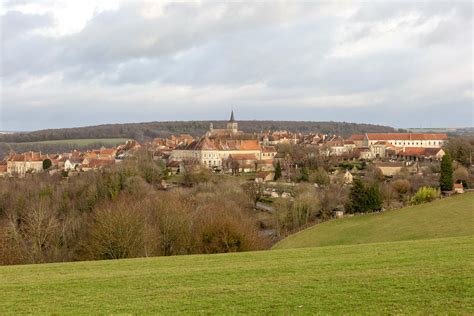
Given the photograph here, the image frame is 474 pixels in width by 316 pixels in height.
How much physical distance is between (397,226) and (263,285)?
1975cm

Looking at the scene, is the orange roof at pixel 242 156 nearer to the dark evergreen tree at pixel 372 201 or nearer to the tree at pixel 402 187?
the tree at pixel 402 187

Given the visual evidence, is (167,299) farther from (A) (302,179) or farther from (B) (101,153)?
(B) (101,153)

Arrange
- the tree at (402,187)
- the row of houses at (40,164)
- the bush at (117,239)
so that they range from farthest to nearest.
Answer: the row of houses at (40,164) → the tree at (402,187) → the bush at (117,239)

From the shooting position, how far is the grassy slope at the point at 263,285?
30.3 feet

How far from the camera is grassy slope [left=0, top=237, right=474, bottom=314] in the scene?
9.23 meters

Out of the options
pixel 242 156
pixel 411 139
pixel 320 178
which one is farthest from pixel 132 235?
pixel 411 139

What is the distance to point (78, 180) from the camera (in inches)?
2106

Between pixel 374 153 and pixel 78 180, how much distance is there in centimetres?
5701

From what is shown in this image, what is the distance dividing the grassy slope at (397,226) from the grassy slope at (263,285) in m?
10.7

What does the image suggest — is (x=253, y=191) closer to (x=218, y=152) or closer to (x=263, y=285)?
(x=218, y=152)

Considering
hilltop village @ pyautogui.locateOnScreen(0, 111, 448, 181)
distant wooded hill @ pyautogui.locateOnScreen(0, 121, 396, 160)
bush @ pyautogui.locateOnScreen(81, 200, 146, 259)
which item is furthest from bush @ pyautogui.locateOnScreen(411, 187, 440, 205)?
distant wooded hill @ pyautogui.locateOnScreen(0, 121, 396, 160)

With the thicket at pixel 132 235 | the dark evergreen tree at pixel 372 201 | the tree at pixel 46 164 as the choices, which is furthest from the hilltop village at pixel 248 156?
the thicket at pixel 132 235

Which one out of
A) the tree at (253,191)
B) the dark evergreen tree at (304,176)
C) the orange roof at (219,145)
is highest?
the orange roof at (219,145)

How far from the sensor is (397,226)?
28812mm
